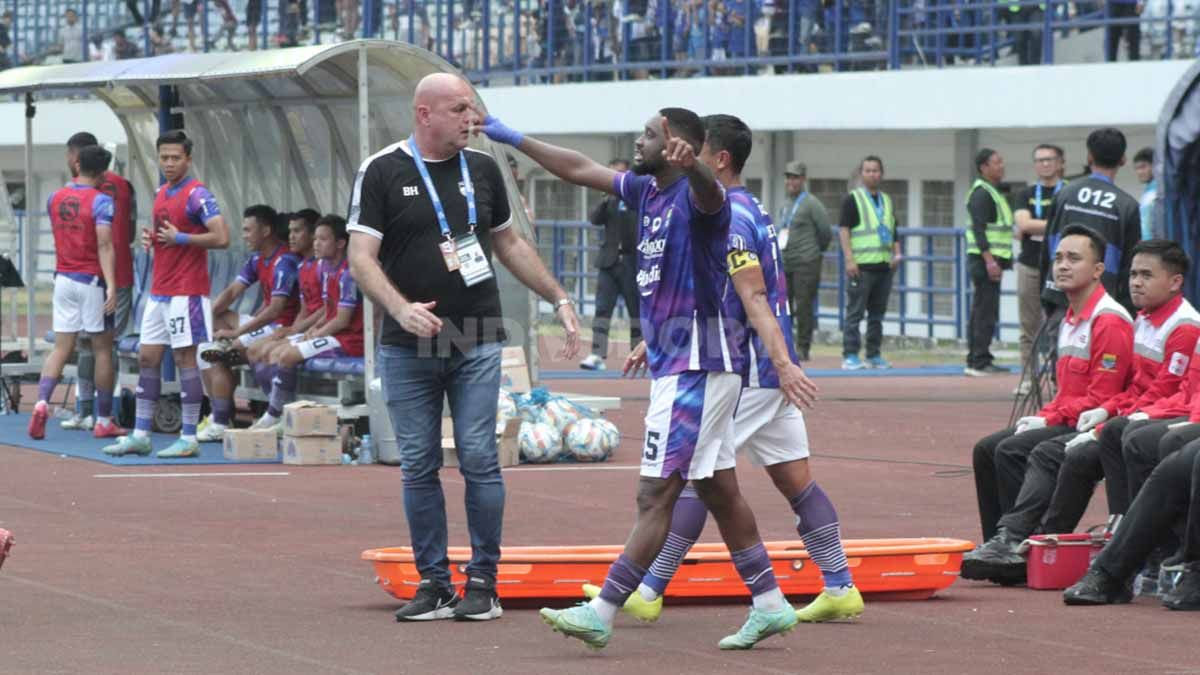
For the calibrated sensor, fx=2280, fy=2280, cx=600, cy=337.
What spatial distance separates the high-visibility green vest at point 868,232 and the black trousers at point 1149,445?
1358cm

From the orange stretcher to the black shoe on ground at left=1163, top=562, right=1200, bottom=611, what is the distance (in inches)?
31.7

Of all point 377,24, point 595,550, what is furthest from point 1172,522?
point 377,24

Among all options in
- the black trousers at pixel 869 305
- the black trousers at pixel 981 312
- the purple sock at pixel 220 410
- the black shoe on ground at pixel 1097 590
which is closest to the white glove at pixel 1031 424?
the black shoe on ground at pixel 1097 590

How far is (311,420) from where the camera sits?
13.8 metres

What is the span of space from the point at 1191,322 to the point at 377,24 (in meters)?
26.1

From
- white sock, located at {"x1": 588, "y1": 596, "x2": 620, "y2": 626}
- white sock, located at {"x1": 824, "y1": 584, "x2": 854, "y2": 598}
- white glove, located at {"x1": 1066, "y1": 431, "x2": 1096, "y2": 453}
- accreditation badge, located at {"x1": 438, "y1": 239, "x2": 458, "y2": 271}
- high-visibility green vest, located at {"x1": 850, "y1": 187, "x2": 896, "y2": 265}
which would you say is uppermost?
accreditation badge, located at {"x1": 438, "y1": 239, "x2": 458, "y2": 271}

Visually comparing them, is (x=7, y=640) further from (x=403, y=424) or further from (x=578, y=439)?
(x=578, y=439)

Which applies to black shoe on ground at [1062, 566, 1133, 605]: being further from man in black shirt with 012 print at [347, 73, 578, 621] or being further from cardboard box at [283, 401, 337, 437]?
cardboard box at [283, 401, 337, 437]

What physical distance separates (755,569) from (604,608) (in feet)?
1.79

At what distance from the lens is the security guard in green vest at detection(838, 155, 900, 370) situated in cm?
2245

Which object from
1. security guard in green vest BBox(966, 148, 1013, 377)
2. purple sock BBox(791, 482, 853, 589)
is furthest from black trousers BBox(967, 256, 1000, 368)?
purple sock BBox(791, 482, 853, 589)

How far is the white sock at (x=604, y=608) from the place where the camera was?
7449mm

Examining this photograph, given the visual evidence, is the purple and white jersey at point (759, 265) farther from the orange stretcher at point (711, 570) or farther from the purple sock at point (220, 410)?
the purple sock at point (220, 410)

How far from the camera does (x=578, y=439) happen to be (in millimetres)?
14102
